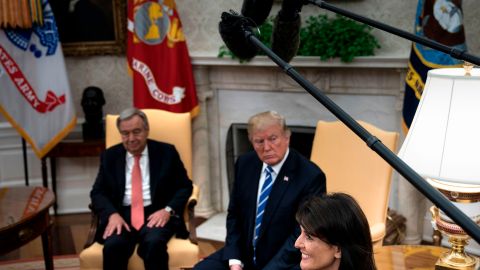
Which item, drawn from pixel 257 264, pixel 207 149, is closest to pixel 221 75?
pixel 207 149

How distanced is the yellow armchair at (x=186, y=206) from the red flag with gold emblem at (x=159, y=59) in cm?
94

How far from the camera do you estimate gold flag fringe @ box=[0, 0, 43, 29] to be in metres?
4.32

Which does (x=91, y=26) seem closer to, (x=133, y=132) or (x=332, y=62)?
(x=133, y=132)

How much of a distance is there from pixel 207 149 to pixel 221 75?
69 cm

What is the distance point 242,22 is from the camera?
1.19 meters

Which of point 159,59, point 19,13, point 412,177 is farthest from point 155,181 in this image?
point 412,177

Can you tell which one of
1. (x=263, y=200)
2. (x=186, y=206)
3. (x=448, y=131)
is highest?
(x=448, y=131)

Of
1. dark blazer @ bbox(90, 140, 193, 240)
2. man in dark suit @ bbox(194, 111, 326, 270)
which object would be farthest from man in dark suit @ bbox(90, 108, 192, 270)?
man in dark suit @ bbox(194, 111, 326, 270)

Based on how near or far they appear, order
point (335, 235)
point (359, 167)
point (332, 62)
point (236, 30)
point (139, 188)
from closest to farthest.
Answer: point (236, 30) < point (335, 235) < point (359, 167) < point (139, 188) < point (332, 62)

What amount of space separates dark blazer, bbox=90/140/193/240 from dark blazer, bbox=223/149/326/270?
58 cm

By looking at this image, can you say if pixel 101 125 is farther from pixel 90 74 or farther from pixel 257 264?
pixel 257 264

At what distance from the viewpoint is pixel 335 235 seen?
1.55 meters

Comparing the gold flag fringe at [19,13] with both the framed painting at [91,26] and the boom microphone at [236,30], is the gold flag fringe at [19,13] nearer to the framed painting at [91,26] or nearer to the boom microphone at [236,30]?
the framed painting at [91,26]

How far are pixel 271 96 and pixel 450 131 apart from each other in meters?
2.83
